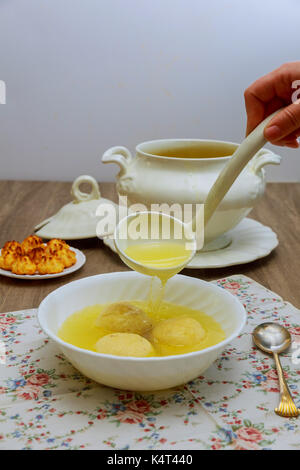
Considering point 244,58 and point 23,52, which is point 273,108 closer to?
point 244,58

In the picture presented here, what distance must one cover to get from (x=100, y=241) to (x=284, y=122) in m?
0.58

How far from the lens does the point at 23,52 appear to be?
A: 5.79 feet

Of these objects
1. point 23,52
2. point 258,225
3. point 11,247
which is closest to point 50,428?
point 11,247

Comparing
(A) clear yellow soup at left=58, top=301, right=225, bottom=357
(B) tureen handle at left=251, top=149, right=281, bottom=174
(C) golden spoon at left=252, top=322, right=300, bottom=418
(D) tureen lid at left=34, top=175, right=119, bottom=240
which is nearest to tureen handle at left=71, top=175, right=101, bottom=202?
(D) tureen lid at left=34, top=175, right=119, bottom=240

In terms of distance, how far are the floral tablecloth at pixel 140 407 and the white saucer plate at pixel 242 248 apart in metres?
0.26

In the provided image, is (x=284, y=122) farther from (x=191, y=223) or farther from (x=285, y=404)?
(x=285, y=404)

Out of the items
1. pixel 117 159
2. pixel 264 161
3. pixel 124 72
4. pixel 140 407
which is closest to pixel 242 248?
pixel 264 161

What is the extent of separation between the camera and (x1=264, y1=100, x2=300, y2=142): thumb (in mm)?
749

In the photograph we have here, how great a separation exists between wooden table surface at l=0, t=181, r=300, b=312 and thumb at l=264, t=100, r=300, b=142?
310 mm

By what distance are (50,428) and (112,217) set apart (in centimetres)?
69

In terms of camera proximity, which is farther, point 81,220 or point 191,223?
point 81,220

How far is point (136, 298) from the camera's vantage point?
834 mm
